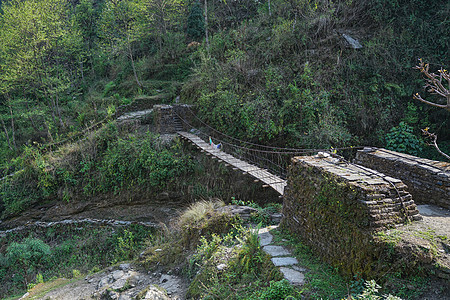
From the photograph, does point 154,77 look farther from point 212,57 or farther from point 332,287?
point 332,287

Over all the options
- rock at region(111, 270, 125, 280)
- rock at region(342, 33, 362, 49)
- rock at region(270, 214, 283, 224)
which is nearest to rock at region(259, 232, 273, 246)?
rock at region(270, 214, 283, 224)

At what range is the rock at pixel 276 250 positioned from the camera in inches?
162

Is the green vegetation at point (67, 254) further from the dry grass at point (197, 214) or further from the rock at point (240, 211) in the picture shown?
the rock at point (240, 211)

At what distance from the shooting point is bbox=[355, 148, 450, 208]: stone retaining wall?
181 inches

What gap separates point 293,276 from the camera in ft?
11.6

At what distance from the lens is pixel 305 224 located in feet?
14.2

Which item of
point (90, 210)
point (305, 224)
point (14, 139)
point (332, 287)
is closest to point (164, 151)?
point (90, 210)

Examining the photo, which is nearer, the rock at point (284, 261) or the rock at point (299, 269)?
the rock at point (299, 269)

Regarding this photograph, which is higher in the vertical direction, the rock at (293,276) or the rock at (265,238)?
the rock at (293,276)

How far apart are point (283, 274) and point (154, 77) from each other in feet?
54.9

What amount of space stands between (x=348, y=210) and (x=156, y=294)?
3.24 m

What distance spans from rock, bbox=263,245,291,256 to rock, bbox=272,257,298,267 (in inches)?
4.9

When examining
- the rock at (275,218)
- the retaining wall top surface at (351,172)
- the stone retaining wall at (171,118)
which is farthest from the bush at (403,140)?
the stone retaining wall at (171,118)

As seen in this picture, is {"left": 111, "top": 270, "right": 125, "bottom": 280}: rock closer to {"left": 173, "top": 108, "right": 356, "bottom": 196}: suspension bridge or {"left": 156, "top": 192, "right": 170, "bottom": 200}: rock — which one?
{"left": 173, "top": 108, "right": 356, "bottom": 196}: suspension bridge
